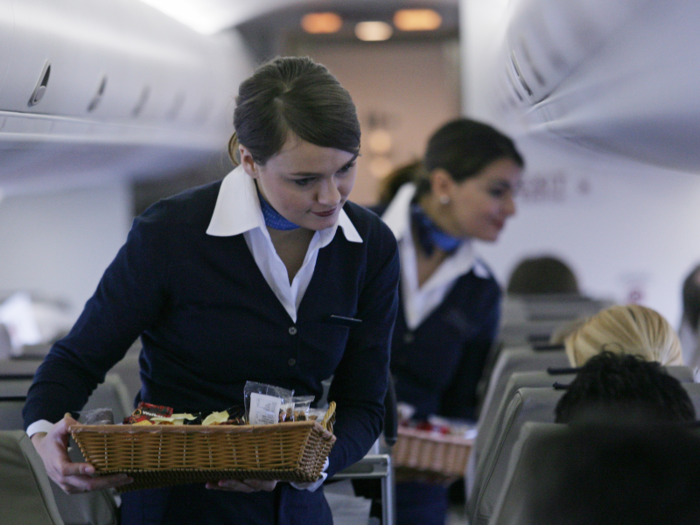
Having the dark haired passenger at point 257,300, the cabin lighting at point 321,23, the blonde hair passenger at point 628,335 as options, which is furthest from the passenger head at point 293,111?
the cabin lighting at point 321,23

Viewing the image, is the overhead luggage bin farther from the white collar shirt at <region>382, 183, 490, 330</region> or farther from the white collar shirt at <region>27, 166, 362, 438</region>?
the white collar shirt at <region>382, 183, 490, 330</region>

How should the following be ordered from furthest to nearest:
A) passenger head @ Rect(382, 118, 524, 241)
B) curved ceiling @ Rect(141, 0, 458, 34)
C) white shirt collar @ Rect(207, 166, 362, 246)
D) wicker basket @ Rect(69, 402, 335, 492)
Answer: curved ceiling @ Rect(141, 0, 458, 34) → passenger head @ Rect(382, 118, 524, 241) → white shirt collar @ Rect(207, 166, 362, 246) → wicker basket @ Rect(69, 402, 335, 492)

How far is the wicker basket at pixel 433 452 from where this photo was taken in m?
2.89

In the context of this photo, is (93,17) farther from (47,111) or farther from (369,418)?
(369,418)

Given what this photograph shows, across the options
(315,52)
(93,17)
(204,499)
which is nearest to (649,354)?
(204,499)

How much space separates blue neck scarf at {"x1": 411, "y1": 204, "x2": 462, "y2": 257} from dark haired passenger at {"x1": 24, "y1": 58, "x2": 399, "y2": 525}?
60.4 inches

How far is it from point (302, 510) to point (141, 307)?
521mm

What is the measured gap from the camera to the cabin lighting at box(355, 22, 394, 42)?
24.6ft

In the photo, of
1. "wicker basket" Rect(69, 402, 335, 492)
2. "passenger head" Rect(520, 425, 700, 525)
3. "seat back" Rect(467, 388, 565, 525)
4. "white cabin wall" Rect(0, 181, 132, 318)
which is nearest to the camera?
"passenger head" Rect(520, 425, 700, 525)

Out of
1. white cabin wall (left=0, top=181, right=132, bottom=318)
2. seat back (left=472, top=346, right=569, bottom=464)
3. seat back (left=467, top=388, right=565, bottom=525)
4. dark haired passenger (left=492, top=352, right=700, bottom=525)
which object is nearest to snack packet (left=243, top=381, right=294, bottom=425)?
dark haired passenger (left=492, top=352, right=700, bottom=525)

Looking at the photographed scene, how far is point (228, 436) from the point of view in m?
1.53

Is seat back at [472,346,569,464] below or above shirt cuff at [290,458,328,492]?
below

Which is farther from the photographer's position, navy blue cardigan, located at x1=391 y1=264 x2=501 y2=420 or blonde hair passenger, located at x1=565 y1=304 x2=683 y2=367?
navy blue cardigan, located at x1=391 y1=264 x2=501 y2=420

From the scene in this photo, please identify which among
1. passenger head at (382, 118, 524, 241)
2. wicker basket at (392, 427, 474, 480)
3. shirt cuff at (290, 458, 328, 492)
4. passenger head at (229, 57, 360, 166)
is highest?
passenger head at (229, 57, 360, 166)
